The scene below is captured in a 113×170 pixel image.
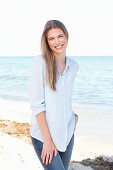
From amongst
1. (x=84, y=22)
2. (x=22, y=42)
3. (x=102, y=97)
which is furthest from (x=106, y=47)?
(x=102, y=97)

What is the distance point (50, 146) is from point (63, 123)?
21 centimetres

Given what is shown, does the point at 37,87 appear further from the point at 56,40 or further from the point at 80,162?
the point at 80,162

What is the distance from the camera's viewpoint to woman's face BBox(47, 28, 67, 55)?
2.05 m

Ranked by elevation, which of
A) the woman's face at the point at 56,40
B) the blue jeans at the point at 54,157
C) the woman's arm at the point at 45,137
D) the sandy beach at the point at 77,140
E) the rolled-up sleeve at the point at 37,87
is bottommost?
the sandy beach at the point at 77,140

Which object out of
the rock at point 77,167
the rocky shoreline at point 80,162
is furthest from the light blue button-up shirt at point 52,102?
the rocky shoreline at point 80,162

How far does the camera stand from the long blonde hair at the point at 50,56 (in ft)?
6.36

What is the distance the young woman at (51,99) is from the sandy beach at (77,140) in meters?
1.33

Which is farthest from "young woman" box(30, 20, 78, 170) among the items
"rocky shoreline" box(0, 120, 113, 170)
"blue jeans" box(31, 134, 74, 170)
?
"rocky shoreline" box(0, 120, 113, 170)

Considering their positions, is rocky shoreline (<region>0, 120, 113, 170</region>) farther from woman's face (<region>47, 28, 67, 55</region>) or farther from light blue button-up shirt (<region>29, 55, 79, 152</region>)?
woman's face (<region>47, 28, 67, 55</region>)

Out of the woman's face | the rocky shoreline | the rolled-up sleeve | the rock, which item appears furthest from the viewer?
the rocky shoreline

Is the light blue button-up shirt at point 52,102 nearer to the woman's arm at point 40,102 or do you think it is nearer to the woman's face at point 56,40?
the woman's arm at point 40,102

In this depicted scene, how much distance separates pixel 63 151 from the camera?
2.12m

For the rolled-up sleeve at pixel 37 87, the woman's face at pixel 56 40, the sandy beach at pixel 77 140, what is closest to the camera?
the rolled-up sleeve at pixel 37 87

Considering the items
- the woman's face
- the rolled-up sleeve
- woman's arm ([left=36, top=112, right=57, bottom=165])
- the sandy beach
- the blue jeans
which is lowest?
the sandy beach
